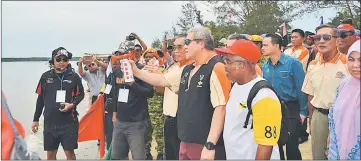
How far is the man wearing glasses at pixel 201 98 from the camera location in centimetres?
353

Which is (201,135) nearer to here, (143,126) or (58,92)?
(143,126)

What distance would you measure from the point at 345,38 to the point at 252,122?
181 cm

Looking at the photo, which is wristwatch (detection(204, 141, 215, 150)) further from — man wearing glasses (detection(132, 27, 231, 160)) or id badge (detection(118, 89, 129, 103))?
id badge (detection(118, 89, 129, 103))

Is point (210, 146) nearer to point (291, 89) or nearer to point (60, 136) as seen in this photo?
point (291, 89)

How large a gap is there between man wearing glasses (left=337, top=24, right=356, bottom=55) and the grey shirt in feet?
15.7

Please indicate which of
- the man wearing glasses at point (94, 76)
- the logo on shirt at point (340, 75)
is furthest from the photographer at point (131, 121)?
the man wearing glasses at point (94, 76)

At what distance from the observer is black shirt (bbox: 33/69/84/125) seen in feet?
18.5

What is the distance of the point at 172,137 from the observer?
538cm

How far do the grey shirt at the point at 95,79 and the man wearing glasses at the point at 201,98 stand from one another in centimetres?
436

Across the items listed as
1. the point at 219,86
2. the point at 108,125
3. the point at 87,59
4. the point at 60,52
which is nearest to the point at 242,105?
the point at 219,86

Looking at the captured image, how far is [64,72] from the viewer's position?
5.78m

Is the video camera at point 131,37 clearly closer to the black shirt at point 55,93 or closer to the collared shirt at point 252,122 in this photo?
the black shirt at point 55,93

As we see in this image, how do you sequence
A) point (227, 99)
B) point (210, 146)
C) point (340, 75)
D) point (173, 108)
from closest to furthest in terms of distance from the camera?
1. point (210, 146)
2. point (227, 99)
3. point (340, 75)
4. point (173, 108)

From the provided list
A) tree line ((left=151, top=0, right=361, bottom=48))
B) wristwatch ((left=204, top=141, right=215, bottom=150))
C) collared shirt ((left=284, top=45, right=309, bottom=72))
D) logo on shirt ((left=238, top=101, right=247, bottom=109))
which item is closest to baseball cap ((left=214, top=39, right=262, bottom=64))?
logo on shirt ((left=238, top=101, right=247, bottom=109))
